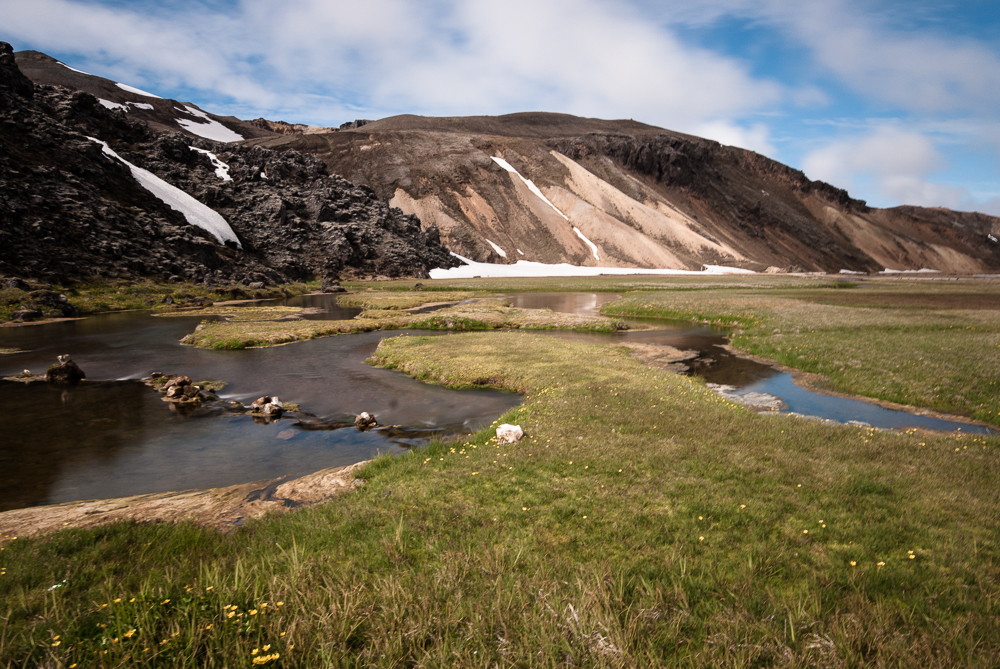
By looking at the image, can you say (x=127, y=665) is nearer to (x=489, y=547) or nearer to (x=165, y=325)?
(x=489, y=547)

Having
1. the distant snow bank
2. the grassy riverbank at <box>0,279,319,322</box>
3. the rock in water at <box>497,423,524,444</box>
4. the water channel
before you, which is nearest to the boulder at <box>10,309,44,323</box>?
the grassy riverbank at <box>0,279,319,322</box>

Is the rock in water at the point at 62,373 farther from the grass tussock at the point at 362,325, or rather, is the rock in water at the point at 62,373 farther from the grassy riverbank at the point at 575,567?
the grassy riverbank at the point at 575,567

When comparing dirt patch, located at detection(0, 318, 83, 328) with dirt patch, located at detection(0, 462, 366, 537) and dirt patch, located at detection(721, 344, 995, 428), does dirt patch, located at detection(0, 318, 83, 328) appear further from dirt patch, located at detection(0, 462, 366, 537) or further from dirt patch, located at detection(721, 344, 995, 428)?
dirt patch, located at detection(721, 344, 995, 428)

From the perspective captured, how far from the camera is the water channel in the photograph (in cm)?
1346

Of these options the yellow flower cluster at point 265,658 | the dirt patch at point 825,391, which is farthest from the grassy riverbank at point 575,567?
the dirt patch at point 825,391

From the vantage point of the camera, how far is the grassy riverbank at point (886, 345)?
19.9m

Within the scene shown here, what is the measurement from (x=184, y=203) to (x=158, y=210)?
11648 millimetres

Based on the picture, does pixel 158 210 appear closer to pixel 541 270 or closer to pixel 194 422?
pixel 194 422

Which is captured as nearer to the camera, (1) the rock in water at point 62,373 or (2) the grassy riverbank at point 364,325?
(1) the rock in water at point 62,373

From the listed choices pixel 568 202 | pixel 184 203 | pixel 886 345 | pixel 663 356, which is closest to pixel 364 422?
pixel 663 356

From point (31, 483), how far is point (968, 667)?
19.1 meters

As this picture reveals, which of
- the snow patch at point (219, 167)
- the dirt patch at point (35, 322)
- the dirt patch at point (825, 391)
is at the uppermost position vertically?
the snow patch at point (219, 167)

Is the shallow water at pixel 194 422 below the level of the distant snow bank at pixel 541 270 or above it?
below

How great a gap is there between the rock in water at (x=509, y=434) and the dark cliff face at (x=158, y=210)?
71.5m
